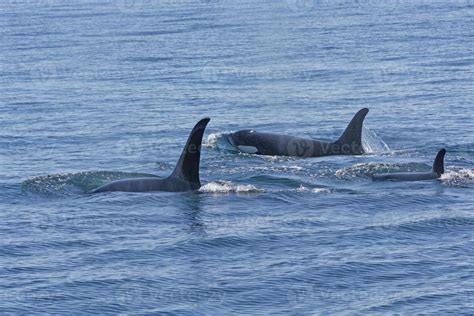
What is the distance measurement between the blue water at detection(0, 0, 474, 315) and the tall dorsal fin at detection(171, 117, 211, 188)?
0.37 metres

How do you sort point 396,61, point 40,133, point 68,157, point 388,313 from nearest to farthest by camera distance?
point 388,313 < point 68,157 < point 40,133 < point 396,61

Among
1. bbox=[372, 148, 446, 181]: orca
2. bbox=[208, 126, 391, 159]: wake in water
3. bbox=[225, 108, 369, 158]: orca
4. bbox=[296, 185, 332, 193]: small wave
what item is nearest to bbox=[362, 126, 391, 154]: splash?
bbox=[208, 126, 391, 159]: wake in water

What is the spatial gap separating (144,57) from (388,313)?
1616 inches

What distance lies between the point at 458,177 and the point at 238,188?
189 inches

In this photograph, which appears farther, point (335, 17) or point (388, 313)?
point (335, 17)

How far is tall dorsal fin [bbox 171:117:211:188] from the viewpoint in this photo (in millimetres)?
23047

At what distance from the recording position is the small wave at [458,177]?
25.4m

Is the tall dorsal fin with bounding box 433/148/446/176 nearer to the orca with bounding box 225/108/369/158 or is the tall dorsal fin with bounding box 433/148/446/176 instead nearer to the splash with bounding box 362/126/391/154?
the orca with bounding box 225/108/369/158

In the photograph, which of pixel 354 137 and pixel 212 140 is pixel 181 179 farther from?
pixel 212 140

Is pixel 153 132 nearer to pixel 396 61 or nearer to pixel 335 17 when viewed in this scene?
pixel 396 61

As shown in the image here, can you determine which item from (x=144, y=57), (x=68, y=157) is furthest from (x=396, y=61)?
(x=68, y=157)

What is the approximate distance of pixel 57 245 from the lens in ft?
68.7

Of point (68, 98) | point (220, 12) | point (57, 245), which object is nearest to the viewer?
point (57, 245)

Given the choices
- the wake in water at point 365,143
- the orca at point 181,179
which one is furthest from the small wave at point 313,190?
the wake in water at point 365,143
